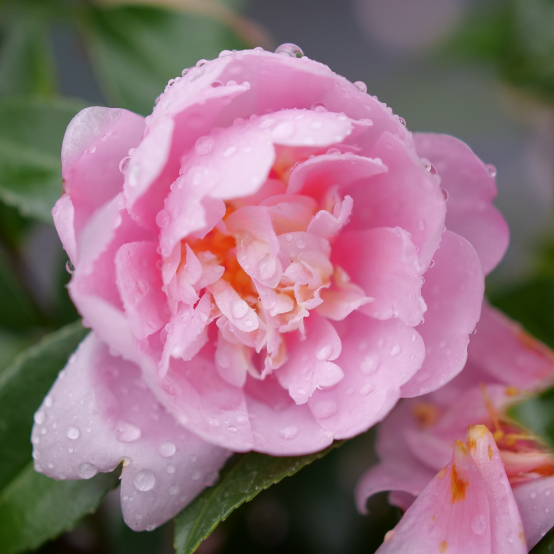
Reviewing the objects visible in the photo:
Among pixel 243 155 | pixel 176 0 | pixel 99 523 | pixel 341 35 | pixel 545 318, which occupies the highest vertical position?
pixel 243 155

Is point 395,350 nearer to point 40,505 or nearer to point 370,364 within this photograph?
point 370,364

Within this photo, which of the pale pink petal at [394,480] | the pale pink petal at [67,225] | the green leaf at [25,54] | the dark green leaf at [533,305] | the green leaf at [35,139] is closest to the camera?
the pale pink petal at [67,225]

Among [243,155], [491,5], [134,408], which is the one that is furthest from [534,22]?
[134,408]

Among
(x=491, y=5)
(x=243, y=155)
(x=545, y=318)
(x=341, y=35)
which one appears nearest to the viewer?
(x=243, y=155)

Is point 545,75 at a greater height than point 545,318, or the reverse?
point 545,75

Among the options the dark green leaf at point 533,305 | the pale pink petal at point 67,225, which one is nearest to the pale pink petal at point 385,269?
the pale pink petal at point 67,225

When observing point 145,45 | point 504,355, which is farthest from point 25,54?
point 504,355

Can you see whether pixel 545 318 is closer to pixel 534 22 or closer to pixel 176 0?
pixel 534 22

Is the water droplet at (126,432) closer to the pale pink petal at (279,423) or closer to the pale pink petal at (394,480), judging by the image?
the pale pink petal at (279,423)
